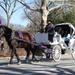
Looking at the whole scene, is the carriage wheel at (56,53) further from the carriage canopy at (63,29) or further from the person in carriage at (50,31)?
the carriage canopy at (63,29)

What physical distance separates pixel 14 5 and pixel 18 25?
8.71 m

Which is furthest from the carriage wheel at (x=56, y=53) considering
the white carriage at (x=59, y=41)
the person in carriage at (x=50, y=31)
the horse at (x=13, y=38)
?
the horse at (x=13, y=38)

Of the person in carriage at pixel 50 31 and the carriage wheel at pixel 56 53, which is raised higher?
the person in carriage at pixel 50 31

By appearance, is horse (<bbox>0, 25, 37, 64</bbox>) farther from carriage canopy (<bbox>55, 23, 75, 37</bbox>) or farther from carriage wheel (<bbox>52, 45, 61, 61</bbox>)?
carriage canopy (<bbox>55, 23, 75, 37</bbox>)

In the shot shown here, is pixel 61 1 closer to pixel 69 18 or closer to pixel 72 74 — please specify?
pixel 69 18

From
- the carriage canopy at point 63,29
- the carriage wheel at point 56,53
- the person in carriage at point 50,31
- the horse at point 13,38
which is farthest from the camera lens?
the carriage canopy at point 63,29

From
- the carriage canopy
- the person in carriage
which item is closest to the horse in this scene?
the person in carriage

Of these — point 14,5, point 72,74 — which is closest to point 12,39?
point 72,74

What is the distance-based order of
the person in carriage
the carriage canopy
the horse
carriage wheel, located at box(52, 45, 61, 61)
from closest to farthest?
the horse
carriage wheel, located at box(52, 45, 61, 61)
the person in carriage
the carriage canopy

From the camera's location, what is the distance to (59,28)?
15.4 metres

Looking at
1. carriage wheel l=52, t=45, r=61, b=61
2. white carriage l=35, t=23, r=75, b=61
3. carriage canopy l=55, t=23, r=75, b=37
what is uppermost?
carriage canopy l=55, t=23, r=75, b=37

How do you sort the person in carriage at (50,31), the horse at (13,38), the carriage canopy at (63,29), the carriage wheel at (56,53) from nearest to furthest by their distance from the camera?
1. the horse at (13,38)
2. the carriage wheel at (56,53)
3. the person in carriage at (50,31)
4. the carriage canopy at (63,29)

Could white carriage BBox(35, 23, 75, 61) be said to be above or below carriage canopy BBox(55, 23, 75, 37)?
below

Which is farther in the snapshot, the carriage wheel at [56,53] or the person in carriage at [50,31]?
the person in carriage at [50,31]
